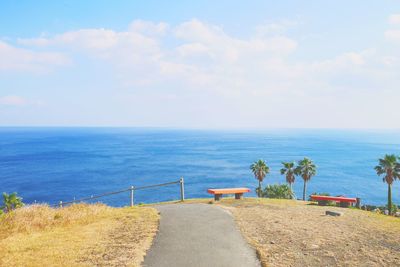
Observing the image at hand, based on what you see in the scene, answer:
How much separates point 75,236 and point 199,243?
4.52 m

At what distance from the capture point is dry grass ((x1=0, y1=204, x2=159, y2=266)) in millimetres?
9016

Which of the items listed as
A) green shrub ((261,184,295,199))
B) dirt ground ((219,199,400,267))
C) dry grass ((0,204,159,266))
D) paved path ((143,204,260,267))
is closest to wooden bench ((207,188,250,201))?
dirt ground ((219,199,400,267))

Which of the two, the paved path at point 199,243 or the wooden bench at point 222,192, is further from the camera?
the wooden bench at point 222,192

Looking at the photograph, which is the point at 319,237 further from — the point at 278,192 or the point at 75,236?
the point at 278,192

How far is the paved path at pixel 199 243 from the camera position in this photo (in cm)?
897

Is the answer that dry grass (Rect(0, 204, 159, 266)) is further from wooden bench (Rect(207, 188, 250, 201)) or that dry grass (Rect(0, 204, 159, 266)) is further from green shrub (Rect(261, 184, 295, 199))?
green shrub (Rect(261, 184, 295, 199))

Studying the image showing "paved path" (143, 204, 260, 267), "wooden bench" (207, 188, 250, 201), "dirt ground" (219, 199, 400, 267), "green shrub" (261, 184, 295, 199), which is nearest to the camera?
"paved path" (143, 204, 260, 267)

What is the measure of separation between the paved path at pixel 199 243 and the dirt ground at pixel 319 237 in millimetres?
542

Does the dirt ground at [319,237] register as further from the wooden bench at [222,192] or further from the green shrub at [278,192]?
the green shrub at [278,192]

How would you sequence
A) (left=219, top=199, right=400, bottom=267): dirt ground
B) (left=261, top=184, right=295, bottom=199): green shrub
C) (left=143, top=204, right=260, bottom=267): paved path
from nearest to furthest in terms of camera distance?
(left=143, top=204, right=260, bottom=267): paved path → (left=219, top=199, right=400, bottom=267): dirt ground → (left=261, top=184, right=295, bottom=199): green shrub

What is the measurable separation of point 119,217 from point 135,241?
422 cm

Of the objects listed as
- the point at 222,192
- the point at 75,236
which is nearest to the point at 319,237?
the point at 75,236

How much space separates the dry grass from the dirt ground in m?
4.00

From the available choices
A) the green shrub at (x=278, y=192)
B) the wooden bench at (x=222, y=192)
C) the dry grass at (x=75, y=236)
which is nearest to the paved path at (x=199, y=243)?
the dry grass at (x=75, y=236)
